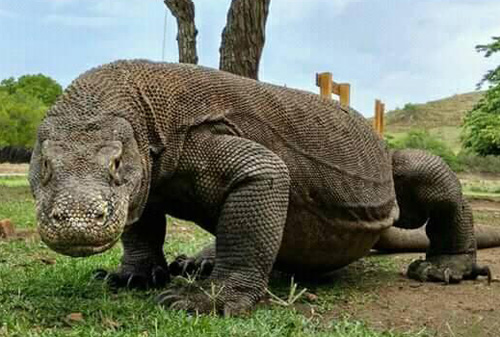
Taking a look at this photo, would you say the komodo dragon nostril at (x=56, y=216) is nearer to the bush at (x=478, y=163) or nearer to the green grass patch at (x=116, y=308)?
the green grass patch at (x=116, y=308)

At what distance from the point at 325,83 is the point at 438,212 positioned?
6992 mm

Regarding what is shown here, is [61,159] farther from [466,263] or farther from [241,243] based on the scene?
[466,263]

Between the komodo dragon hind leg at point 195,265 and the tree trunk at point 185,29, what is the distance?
6057 millimetres

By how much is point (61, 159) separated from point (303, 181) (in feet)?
4.98

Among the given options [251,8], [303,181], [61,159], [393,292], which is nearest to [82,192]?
[61,159]

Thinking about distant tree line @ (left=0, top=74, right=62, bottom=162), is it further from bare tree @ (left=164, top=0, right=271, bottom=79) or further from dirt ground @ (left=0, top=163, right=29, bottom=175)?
bare tree @ (left=164, top=0, right=271, bottom=79)

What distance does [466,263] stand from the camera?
193 inches

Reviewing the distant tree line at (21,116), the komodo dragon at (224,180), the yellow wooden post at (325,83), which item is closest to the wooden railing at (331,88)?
the yellow wooden post at (325,83)

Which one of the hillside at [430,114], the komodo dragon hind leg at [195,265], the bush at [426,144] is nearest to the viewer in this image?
the komodo dragon hind leg at [195,265]

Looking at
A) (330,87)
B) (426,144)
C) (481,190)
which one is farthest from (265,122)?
(426,144)

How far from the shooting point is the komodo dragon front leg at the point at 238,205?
135 inches

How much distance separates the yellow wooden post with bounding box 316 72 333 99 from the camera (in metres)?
11.7

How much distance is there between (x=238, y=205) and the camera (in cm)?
344

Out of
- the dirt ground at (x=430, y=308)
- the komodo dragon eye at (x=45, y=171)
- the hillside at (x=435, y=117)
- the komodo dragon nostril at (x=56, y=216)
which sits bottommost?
the dirt ground at (x=430, y=308)
